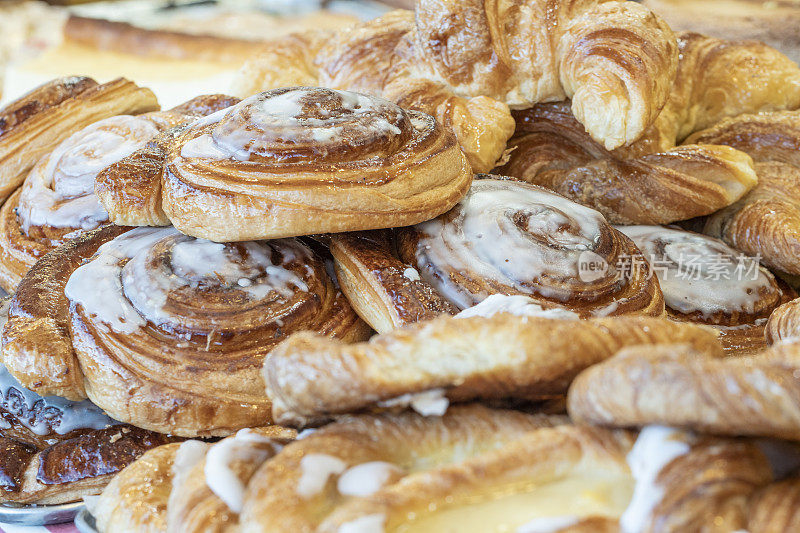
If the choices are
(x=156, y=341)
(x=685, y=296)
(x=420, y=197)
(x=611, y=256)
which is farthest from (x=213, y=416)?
(x=685, y=296)

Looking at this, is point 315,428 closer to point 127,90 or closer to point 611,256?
point 611,256

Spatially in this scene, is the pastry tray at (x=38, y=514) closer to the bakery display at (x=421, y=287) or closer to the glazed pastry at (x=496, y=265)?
the bakery display at (x=421, y=287)

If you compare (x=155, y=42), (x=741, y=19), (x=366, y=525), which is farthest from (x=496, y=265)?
(x=155, y=42)

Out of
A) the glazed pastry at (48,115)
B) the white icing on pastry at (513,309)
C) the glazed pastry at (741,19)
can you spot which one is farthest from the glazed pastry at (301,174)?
the glazed pastry at (741,19)

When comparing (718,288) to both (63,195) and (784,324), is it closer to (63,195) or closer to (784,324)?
(784,324)

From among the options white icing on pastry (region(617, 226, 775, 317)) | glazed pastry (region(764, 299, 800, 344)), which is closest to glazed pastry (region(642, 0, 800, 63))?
white icing on pastry (region(617, 226, 775, 317))

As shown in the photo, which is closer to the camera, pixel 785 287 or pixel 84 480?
pixel 84 480
